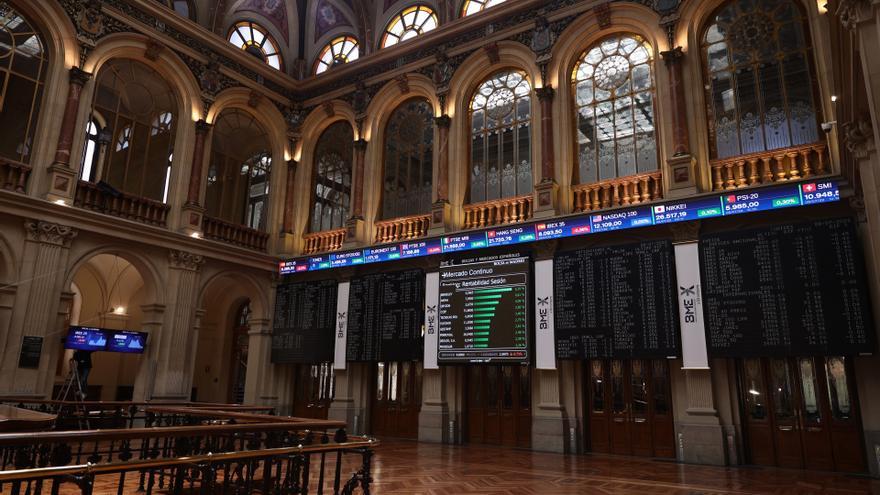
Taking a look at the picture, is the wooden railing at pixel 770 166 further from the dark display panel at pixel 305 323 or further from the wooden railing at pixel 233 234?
the wooden railing at pixel 233 234

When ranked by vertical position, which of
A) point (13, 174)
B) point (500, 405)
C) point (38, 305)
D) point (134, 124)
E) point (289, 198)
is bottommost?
point (500, 405)

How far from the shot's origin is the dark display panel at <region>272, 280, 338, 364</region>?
14.1 metres

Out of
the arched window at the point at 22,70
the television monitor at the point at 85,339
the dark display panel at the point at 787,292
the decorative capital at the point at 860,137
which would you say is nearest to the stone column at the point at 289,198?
the television monitor at the point at 85,339

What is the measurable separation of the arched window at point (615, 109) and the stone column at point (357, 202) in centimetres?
558

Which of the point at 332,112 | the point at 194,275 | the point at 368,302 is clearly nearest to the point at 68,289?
the point at 194,275

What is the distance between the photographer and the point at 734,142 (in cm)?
1054

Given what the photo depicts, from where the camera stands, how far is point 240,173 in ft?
54.3

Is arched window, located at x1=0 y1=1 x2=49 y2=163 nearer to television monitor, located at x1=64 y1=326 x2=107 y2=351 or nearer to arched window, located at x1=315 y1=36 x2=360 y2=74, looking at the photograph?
television monitor, located at x1=64 y1=326 x2=107 y2=351

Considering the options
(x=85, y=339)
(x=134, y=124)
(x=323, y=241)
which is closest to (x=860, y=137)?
(x=323, y=241)

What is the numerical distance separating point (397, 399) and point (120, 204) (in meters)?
7.60

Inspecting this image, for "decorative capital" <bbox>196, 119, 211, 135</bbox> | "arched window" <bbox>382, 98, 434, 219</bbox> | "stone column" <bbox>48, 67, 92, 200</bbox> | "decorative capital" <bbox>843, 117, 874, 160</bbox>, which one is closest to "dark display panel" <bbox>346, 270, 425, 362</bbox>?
"arched window" <bbox>382, 98, 434, 219</bbox>

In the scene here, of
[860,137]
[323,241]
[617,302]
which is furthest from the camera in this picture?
[323,241]

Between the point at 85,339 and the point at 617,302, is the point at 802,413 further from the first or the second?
the point at 85,339

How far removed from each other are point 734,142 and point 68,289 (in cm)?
1329
